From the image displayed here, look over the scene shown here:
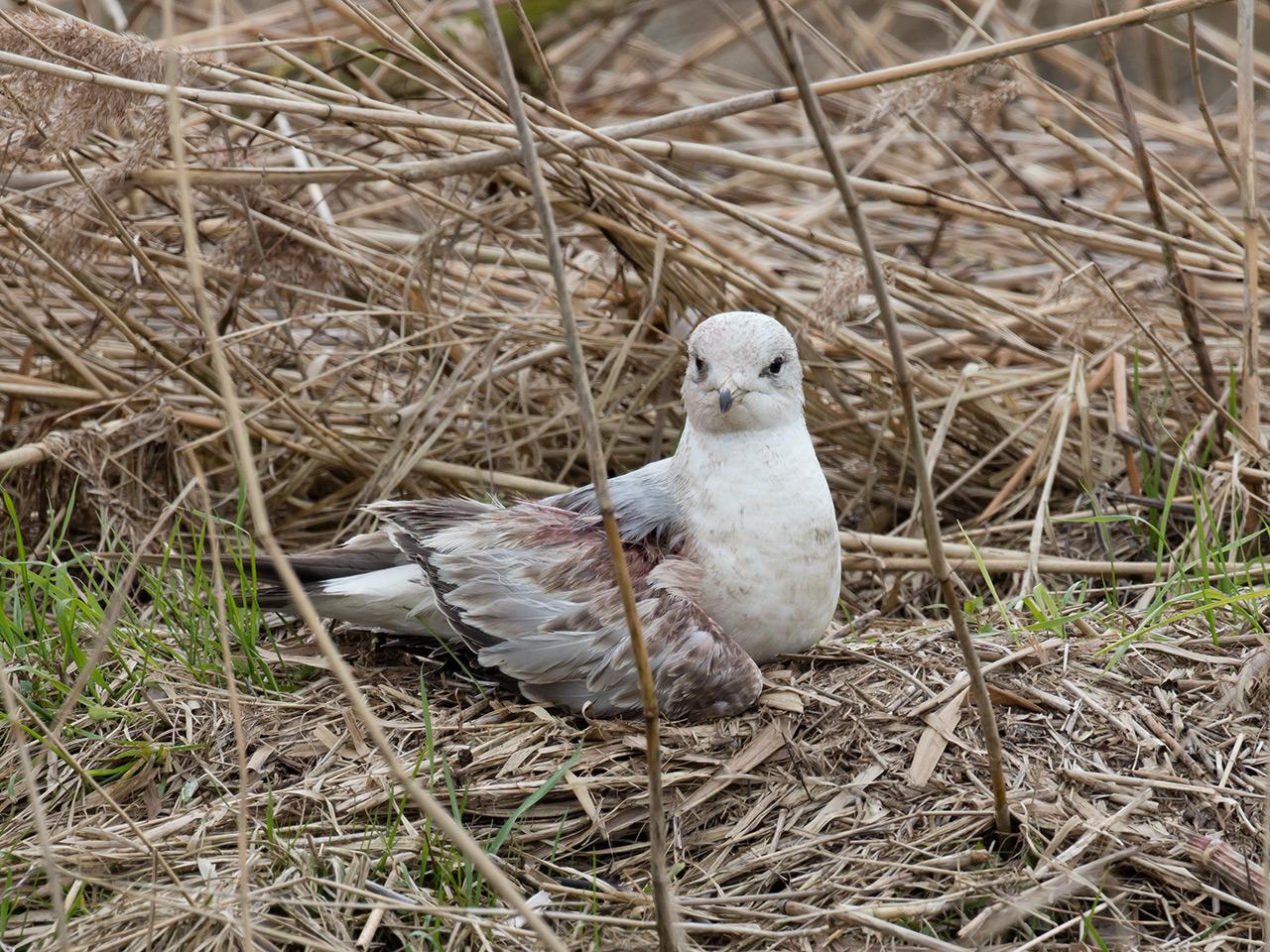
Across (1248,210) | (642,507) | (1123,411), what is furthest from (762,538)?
(1123,411)

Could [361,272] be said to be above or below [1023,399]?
above

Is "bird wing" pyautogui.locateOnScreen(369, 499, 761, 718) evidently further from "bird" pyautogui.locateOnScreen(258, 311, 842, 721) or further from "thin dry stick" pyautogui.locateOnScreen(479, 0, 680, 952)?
"thin dry stick" pyautogui.locateOnScreen(479, 0, 680, 952)

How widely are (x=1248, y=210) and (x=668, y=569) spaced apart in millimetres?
1922

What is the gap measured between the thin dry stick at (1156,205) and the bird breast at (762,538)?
1.50 m

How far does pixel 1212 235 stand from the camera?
4.22 metres

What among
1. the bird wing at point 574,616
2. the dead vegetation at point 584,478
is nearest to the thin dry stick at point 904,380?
the dead vegetation at point 584,478

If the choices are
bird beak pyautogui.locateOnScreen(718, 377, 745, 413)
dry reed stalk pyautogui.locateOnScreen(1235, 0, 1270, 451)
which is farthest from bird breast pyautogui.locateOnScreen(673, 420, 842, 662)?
dry reed stalk pyautogui.locateOnScreen(1235, 0, 1270, 451)

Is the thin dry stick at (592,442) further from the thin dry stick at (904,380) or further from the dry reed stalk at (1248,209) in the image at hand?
the dry reed stalk at (1248,209)

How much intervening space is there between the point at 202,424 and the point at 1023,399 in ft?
9.42

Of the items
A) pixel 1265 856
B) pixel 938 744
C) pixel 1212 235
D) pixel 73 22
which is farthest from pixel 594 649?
pixel 1212 235

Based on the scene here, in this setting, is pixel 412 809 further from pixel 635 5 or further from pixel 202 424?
pixel 635 5

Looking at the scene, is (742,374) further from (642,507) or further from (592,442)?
(592,442)

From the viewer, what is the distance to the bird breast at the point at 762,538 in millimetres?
3320

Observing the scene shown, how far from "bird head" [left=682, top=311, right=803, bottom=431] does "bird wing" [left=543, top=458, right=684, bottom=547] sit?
8.2 inches
